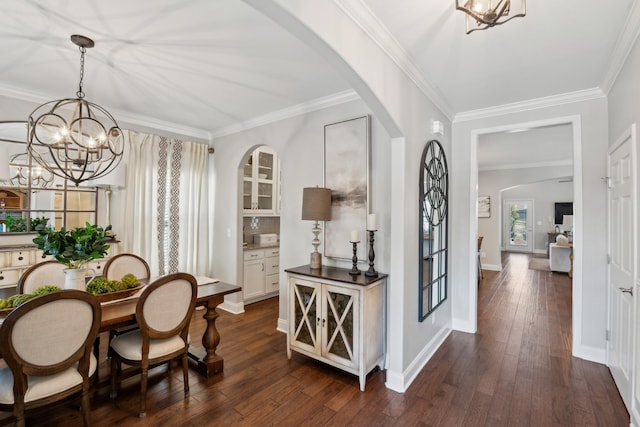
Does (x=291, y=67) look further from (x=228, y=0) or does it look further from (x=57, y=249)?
(x=57, y=249)

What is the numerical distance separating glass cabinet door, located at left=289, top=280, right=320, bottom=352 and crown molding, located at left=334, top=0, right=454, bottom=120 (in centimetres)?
197

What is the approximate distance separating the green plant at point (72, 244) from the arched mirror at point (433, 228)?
262 cm

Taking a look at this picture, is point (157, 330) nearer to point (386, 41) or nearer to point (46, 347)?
point (46, 347)

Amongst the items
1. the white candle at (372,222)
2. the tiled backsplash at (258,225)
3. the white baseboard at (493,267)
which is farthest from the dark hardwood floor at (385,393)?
the white baseboard at (493,267)

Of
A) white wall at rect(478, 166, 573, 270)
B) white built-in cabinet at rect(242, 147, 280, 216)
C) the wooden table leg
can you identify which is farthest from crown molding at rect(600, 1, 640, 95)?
white wall at rect(478, 166, 573, 270)

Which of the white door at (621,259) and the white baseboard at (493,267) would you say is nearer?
the white door at (621,259)

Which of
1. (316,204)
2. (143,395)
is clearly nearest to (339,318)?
(316,204)

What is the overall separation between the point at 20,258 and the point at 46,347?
206cm

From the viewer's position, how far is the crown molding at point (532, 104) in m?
3.00

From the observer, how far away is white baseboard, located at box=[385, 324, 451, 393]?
2.46m

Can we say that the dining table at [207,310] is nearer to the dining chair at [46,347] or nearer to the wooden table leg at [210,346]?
the wooden table leg at [210,346]

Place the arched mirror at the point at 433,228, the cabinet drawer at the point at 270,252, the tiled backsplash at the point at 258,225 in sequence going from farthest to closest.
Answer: the tiled backsplash at the point at 258,225 < the cabinet drawer at the point at 270,252 < the arched mirror at the point at 433,228

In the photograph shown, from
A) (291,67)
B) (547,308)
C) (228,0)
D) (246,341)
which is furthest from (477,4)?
(547,308)

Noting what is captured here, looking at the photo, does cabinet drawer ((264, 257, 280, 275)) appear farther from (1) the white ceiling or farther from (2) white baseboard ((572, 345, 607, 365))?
(2) white baseboard ((572, 345, 607, 365))
